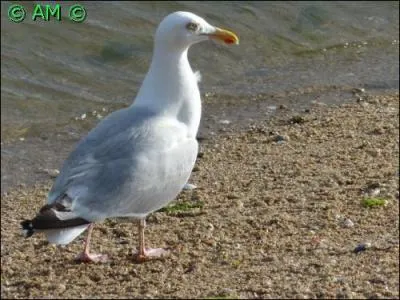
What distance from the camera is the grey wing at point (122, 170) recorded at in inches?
256

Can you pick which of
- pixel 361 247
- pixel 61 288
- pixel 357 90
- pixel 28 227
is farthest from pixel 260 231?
pixel 357 90

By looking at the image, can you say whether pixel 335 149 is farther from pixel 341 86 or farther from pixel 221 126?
pixel 341 86

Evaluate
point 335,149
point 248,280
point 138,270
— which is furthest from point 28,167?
point 248,280

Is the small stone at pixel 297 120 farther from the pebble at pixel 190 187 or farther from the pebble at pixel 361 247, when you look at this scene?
the pebble at pixel 361 247

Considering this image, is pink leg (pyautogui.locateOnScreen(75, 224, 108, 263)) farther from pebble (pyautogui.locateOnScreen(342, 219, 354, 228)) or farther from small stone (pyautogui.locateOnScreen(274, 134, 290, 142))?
small stone (pyautogui.locateOnScreen(274, 134, 290, 142))

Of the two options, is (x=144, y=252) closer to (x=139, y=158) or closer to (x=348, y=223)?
(x=139, y=158)

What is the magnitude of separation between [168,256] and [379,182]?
79.3 inches

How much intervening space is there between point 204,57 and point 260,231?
19.4 ft

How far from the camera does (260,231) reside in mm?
7230

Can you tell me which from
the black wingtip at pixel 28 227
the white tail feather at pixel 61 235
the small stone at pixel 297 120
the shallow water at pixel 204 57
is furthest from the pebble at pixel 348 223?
the shallow water at pixel 204 57

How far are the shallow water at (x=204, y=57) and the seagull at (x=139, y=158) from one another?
3.13 metres

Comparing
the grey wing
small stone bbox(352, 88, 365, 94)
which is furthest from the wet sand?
small stone bbox(352, 88, 365, 94)

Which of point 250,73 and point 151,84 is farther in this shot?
point 250,73

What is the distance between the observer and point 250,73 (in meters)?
12.5
